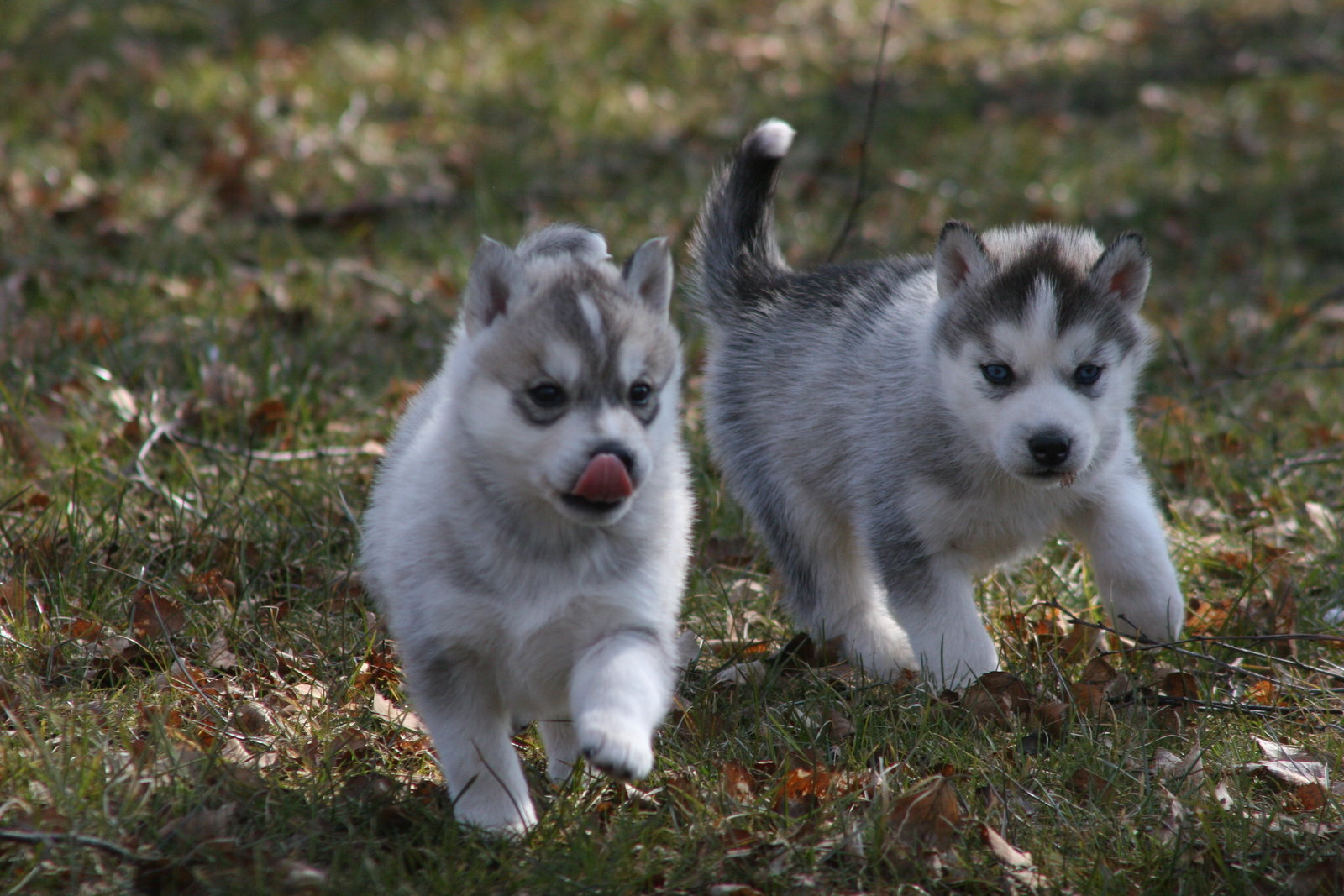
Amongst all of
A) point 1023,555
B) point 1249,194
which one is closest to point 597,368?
point 1023,555

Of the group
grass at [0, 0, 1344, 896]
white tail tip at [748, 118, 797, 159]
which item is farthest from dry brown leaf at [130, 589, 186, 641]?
white tail tip at [748, 118, 797, 159]

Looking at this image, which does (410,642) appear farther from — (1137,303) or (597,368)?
(1137,303)

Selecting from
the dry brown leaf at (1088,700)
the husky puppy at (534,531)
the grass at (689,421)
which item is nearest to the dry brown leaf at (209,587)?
the grass at (689,421)

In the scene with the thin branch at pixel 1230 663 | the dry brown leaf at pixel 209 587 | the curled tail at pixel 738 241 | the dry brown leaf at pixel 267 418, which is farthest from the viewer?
the dry brown leaf at pixel 267 418

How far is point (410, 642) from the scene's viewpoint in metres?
3.13

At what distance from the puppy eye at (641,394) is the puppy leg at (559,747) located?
898mm

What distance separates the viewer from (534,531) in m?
3.13

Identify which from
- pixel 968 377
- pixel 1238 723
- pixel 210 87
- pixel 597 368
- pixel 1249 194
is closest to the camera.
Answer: pixel 597 368

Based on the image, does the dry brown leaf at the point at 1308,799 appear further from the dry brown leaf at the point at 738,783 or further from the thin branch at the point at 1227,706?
the dry brown leaf at the point at 738,783

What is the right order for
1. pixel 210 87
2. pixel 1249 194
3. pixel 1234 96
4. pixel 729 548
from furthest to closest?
Answer: 1. pixel 1234 96
2. pixel 210 87
3. pixel 1249 194
4. pixel 729 548

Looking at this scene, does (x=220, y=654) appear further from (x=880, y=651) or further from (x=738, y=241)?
(x=738, y=241)

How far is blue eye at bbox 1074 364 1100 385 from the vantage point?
157 inches

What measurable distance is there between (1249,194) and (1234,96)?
7.04 ft

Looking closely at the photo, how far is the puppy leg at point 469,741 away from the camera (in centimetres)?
306
